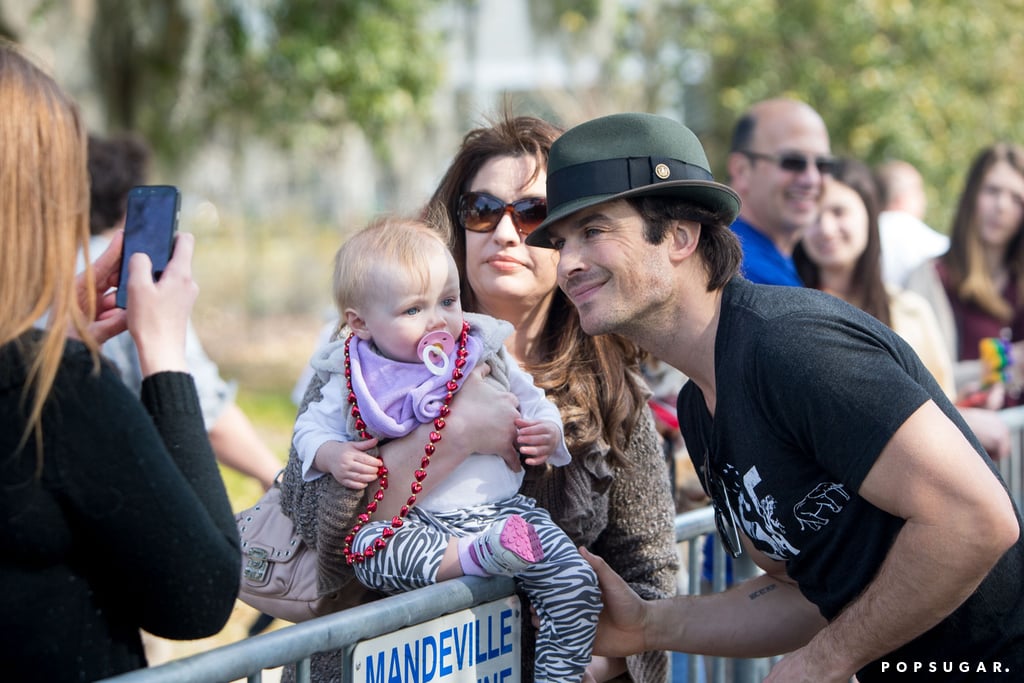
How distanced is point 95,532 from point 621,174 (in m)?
1.51

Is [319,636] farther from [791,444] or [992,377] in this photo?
[992,377]

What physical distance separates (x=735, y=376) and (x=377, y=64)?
11.4 m

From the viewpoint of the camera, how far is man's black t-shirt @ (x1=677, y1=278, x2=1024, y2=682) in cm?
247

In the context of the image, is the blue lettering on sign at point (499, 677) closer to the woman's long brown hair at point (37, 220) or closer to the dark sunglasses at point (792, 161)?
the woman's long brown hair at point (37, 220)

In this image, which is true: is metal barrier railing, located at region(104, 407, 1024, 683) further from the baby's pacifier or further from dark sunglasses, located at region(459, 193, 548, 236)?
dark sunglasses, located at region(459, 193, 548, 236)

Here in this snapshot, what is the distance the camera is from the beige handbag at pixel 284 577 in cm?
294

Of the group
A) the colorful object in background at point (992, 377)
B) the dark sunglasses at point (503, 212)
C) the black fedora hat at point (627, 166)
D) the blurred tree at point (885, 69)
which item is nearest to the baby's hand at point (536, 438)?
the black fedora hat at point (627, 166)

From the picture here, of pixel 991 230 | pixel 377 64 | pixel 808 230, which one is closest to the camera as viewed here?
pixel 808 230

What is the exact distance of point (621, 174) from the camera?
9.31 feet

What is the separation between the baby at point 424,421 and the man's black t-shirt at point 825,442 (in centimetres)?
46

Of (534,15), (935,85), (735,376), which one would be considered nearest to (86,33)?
(935,85)

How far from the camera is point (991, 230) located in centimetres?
689

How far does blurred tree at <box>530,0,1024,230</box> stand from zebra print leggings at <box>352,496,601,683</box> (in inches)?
463

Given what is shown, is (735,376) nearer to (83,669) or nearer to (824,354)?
(824,354)
